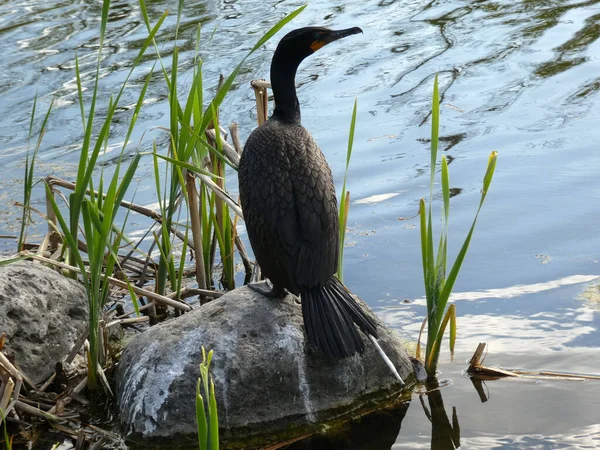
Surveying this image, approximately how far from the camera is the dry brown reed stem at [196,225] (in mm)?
4379

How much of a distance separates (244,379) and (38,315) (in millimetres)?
976

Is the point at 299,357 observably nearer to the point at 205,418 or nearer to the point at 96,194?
the point at 205,418

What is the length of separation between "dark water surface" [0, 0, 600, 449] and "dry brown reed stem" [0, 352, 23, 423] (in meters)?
1.22

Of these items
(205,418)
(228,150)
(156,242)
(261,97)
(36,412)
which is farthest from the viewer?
(261,97)

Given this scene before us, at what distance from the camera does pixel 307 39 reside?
4.05 meters

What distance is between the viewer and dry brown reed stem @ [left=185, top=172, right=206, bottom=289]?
4.38m

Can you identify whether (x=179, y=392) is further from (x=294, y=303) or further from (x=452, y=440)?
(x=452, y=440)

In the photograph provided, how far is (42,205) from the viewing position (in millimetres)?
6258

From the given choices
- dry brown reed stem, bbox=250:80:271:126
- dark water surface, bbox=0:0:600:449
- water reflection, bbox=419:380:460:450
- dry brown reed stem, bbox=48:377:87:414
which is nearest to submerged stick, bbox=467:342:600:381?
dark water surface, bbox=0:0:600:449

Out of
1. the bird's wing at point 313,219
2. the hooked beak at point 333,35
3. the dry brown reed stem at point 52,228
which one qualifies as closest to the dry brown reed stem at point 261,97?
the hooked beak at point 333,35

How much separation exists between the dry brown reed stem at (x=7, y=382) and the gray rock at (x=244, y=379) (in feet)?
1.45

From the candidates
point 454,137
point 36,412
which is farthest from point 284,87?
point 454,137

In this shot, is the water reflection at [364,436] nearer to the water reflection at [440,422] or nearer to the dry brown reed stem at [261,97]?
the water reflection at [440,422]

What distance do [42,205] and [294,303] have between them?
9.84 feet
